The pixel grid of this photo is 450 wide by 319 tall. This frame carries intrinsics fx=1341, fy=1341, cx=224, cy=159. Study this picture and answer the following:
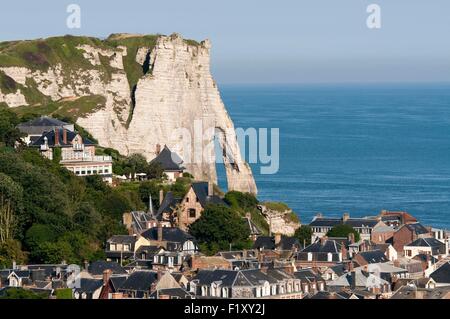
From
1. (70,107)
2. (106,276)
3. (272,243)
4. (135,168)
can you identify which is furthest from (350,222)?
(70,107)

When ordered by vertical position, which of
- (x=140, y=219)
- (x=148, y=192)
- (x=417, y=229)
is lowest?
(x=417, y=229)

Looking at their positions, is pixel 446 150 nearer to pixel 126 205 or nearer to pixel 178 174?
pixel 178 174

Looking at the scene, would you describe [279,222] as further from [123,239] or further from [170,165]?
[123,239]

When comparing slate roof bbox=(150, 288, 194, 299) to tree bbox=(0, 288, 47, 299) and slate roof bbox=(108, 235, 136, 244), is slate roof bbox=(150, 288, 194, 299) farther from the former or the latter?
slate roof bbox=(108, 235, 136, 244)

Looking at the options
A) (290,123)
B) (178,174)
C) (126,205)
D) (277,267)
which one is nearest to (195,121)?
(178,174)

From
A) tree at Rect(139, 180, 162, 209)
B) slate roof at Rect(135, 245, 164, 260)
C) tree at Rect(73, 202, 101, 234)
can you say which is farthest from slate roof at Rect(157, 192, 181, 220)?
slate roof at Rect(135, 245, 164, 260)
